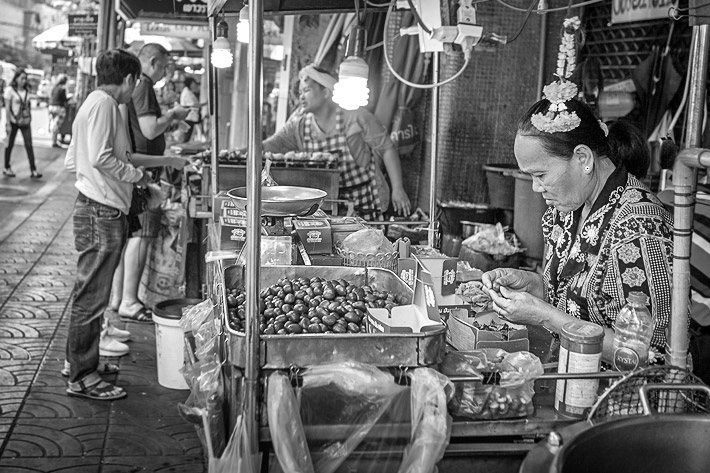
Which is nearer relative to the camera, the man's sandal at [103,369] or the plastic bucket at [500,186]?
the man's sandal at [103,369]

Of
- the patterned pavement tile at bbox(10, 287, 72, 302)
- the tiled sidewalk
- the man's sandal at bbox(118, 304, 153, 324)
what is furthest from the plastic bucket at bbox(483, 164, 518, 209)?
the patterned pavement tile at bbox(10, 287, 72, 302)

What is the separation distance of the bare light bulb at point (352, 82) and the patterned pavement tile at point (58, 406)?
236 cm

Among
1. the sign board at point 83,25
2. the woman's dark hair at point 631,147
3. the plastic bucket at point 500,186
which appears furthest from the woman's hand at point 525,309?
the sign board at point 83,25

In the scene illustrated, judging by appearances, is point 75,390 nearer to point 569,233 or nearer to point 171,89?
point 569,233

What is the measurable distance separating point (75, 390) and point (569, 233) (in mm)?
3270

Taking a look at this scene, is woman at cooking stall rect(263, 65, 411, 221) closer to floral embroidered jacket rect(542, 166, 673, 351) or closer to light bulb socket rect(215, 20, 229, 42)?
light bulb socket rect(215, 20, 229, 42)

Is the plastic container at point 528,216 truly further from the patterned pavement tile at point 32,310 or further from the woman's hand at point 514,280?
the patterned pavement tile at point 32,310

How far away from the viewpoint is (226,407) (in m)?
2.32

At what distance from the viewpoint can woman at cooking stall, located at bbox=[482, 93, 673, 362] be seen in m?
2.56

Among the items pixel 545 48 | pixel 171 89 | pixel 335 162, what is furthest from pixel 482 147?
pixel 171 89

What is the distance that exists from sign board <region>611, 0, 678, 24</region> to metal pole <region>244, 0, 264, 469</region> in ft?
13.1

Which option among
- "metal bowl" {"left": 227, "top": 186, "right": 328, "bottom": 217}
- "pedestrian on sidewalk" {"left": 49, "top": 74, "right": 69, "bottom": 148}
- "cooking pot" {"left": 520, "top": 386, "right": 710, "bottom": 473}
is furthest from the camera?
"pedestrian on sidewalk" {"left": 49, "top": 74, "right": 69, "bottom": 148}

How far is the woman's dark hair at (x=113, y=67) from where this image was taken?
476cm

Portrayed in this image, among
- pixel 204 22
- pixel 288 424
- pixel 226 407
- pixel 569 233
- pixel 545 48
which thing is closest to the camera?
pixel 288 424
